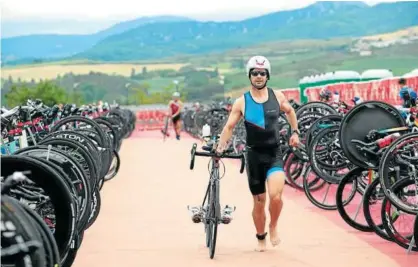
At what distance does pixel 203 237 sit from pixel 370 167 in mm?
1816

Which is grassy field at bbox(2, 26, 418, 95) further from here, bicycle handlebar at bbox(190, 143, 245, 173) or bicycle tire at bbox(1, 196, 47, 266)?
bicycle tire at bbox(1, 196, 47, 266)

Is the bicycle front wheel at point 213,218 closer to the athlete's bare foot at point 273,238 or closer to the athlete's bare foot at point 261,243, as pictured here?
the athlete's bare foot at point 261,243

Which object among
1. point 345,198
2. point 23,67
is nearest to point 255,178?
point 345,198

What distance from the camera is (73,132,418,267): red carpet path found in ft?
31.1

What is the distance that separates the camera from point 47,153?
8352 mm

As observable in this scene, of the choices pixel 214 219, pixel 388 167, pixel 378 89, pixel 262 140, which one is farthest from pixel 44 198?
pixel 378 89

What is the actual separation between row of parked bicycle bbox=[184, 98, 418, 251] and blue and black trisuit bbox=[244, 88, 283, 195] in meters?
0.93

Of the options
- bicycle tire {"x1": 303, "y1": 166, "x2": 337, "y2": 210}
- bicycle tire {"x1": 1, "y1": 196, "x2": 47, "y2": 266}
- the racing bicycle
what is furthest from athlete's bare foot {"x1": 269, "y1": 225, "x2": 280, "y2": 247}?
bicycle tire {"x1": 1, "y1": 196, "x2": 47, "y2": 266}

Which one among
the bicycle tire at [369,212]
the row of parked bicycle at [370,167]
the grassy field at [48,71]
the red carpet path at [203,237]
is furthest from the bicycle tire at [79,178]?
the grassy field at [48,71]

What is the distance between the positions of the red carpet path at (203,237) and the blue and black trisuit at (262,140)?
26.8 inches

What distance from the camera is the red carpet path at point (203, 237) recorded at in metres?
9.48

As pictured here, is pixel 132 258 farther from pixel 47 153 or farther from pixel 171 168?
pixel 171 168

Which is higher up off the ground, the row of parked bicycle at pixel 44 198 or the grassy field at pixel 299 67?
the row of parked bicycle at pixel 44 198

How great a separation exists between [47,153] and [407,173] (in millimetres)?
3202
